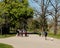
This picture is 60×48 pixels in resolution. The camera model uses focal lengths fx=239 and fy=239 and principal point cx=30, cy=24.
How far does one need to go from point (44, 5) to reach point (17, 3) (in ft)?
37.5

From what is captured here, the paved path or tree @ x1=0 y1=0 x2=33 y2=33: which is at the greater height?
tree @ x1=0 y1=0 x2=33 y2=33

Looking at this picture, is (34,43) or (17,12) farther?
(17,12)

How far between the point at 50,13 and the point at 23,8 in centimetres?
1010

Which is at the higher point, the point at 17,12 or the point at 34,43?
the point at 17,12

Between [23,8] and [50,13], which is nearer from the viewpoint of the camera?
[50,13]

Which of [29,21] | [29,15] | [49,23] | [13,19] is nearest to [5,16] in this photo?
[13,19]

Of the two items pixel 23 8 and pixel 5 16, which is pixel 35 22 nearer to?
pixel 23 8

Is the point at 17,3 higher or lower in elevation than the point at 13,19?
higher

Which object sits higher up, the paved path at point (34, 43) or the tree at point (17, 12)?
the tree at point (17, 12)

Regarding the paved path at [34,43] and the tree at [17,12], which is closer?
the paved path at [34,43]

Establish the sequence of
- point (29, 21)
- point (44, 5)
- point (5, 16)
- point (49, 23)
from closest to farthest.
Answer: point (44, 5)
point (5, 16)
point (29, 21)
point (49, 23)

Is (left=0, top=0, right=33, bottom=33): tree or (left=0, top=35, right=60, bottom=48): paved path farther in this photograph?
(left=0, top=0, right=33, bottom=33): tree

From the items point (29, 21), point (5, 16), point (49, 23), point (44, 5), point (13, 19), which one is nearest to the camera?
point (44, 5)

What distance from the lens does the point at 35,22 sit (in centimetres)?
7106
